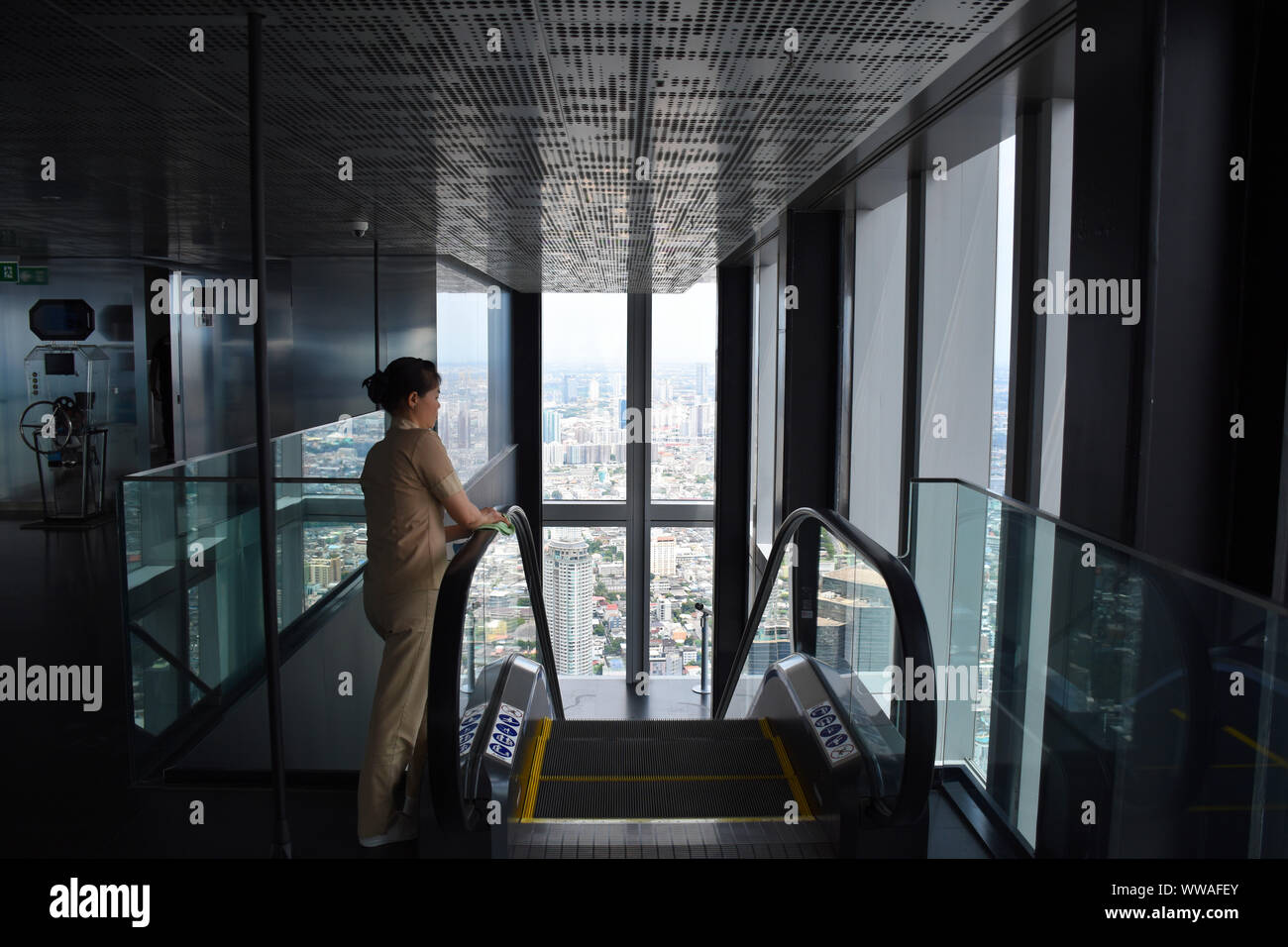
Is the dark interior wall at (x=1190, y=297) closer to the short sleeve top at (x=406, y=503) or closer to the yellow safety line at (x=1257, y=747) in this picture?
the yellow safety line at (x=1257, y=747)

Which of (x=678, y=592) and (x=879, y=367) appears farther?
(x=678, y=592)

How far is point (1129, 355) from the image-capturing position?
2.58 meters

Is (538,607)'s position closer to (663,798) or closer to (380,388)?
(663,798)

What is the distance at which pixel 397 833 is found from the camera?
3.36m

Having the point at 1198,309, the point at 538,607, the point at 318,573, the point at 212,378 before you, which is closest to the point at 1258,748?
the point at 1198,309

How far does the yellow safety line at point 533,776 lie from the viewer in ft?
11.2

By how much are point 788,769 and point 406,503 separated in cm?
181

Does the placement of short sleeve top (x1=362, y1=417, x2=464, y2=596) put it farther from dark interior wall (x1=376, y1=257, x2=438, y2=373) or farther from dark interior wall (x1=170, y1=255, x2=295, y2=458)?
dark interior wall (x1=170, y1=255, x2=295, y2=458)

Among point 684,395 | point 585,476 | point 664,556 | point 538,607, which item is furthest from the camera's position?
point 585,476

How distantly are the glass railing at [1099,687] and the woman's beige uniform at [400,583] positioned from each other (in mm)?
1866

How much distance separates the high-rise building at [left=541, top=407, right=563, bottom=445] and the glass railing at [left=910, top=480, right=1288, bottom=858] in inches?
409
